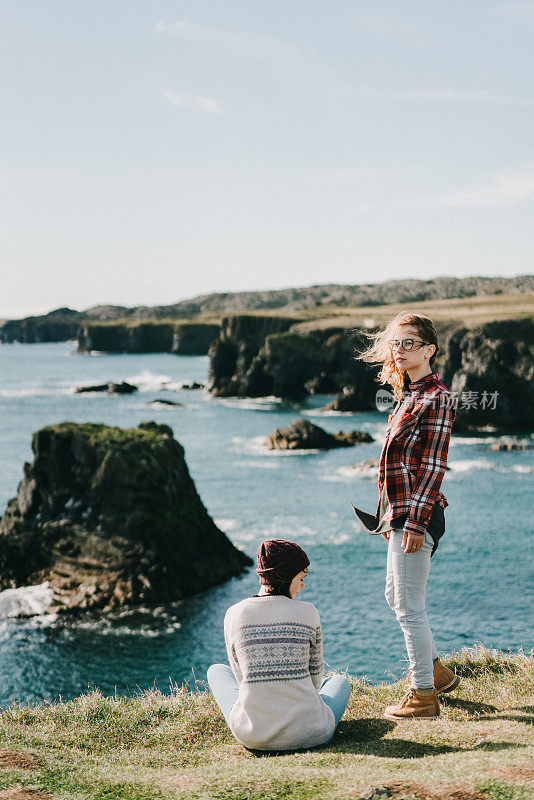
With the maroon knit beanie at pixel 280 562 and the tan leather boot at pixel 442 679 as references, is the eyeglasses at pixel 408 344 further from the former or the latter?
the tan leather boot at pixel 442 679

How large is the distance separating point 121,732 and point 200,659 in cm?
1619

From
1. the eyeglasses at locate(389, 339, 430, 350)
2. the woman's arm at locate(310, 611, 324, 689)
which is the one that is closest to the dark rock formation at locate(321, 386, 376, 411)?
the eyeglasses at locate(389, 339, 430, 350)

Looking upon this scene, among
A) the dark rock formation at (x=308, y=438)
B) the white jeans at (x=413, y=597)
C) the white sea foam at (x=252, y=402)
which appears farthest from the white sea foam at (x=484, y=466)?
the white jeans at (x=413, y=597)

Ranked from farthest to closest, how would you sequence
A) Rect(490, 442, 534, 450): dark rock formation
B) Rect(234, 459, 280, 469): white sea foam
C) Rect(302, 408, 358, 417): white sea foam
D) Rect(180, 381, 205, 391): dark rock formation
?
1. Rect(180, 381, 205, 391): dark rock formation
2. Rect(302, 408, 358, 417): white sea foam
3. Rect(490, 442, 534, 450): dark rock formation
4. Rect(234, 459, 280, 469): white sea foam

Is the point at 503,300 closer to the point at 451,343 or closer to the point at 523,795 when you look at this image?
the point at 451,343

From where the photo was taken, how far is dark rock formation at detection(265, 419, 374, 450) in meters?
65.2

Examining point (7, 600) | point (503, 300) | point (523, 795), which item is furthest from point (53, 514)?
point (503, 300)

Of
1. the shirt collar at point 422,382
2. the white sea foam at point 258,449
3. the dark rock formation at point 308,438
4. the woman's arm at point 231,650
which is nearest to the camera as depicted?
the woman's arm at point 231,650

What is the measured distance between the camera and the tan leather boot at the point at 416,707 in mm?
7824

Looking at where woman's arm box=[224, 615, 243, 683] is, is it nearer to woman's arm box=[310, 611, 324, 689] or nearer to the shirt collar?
woman's arm box=[310, 611, 324, 689]

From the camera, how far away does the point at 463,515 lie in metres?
Answer: 42.9

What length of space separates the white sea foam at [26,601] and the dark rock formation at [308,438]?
36.5m

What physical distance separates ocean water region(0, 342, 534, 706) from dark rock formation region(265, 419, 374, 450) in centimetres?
161

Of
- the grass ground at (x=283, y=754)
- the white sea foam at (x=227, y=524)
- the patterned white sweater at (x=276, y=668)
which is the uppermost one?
the patterned white sweater at (x=276, y=668)
